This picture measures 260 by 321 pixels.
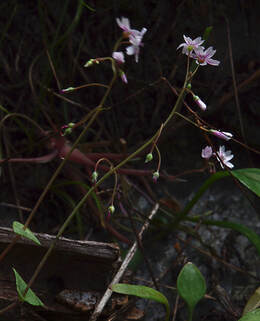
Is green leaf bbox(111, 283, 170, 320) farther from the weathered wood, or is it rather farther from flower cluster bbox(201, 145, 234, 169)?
flower cluster bbox(201, 145, 234, 169)

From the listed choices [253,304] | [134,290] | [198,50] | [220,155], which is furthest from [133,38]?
[253,304]

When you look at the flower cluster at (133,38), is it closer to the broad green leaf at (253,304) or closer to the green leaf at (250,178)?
the green leaf at (250,178)

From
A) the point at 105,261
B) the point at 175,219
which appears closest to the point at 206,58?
the point at 105,261

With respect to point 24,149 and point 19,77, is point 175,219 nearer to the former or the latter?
point 24,149

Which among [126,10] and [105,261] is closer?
[105,261]

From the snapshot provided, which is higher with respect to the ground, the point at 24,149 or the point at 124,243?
the point at 24,149

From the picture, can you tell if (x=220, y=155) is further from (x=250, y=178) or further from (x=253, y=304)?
(x=253, y=304)
